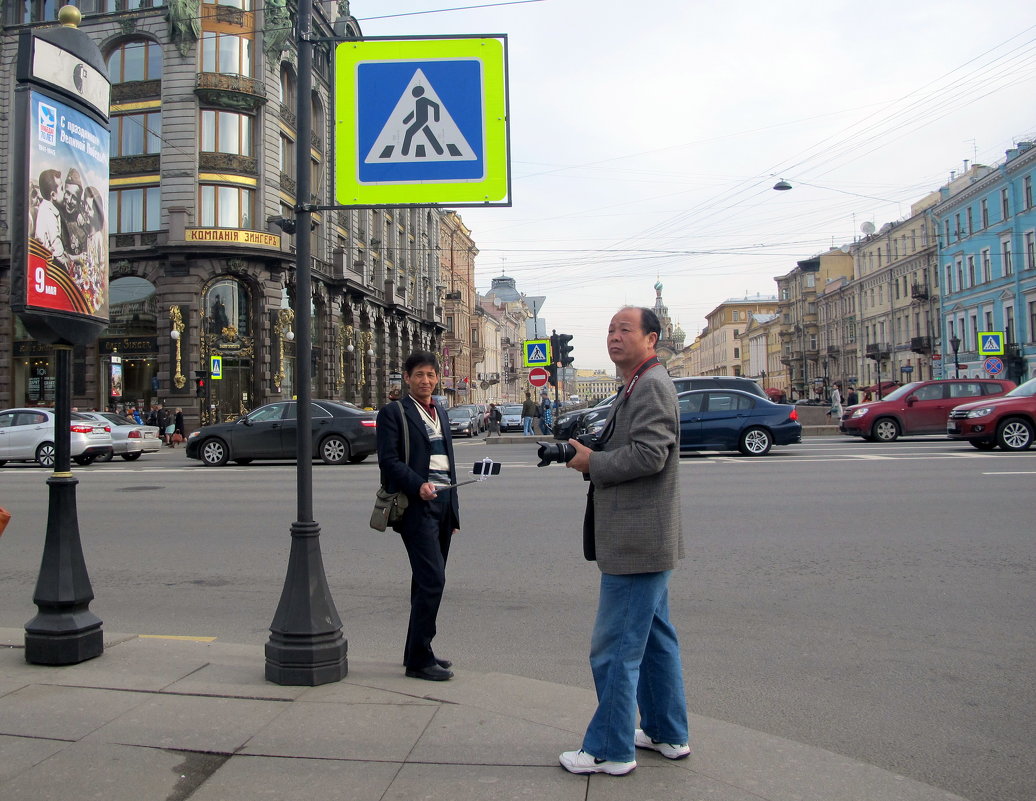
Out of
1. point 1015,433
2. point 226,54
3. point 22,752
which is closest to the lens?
point 22,752

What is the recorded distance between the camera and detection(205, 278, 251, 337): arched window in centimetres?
3859

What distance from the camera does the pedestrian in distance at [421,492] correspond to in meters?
4.52

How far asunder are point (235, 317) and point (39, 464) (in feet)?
61.1

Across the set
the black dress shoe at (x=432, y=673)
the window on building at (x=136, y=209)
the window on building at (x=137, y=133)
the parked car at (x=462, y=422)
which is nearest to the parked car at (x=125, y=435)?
the parked car at (x=462, y=422)

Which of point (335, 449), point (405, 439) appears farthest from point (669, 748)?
point (335, 449)

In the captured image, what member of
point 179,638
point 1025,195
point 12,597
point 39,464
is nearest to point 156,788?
point 179,638

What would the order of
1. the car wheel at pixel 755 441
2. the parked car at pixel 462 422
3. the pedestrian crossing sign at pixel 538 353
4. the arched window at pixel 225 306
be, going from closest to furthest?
1. the car wheel at pixel 755 441
2. the pedestrian crossing sign at pixel 538 353
3. the parked car at pixel 462 422
4. the arched window at pixel 225 306

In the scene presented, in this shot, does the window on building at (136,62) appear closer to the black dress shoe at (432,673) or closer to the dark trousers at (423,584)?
the dark trousers at (423,584)

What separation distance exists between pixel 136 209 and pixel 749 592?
126ft

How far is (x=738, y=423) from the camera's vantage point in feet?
63.1

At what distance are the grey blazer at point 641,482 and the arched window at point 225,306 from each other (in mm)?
38101

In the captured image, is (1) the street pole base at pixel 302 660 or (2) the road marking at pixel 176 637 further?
(2) the road marking at pixel 176 637

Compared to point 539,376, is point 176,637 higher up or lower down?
lower down

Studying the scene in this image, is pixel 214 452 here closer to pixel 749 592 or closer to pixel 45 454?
pixel 45 454
